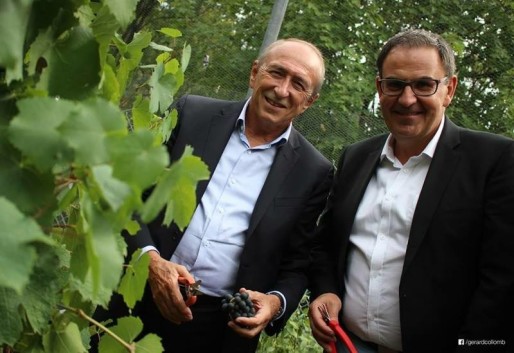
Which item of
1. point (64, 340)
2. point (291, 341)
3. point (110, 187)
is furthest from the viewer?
point (291, 341)

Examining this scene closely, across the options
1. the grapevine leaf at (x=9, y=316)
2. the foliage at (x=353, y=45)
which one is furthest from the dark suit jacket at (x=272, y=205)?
the foliage at (x=353, y=45)

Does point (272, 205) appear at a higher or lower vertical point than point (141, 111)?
lower

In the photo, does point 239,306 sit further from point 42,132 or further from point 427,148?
point 42,132

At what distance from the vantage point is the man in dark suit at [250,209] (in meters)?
2.30

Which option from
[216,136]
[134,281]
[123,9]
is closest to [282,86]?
[216,136]

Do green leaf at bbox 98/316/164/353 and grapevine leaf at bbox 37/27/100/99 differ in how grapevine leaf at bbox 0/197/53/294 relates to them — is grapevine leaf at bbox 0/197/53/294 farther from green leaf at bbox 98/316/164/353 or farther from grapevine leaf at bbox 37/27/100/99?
green leaf at bbox 98/316/164/353

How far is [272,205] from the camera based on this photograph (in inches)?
92.7

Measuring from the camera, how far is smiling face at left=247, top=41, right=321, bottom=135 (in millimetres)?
2445

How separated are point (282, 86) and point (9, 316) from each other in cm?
190

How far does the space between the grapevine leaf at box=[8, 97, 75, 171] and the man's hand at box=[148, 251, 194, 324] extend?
1.57 meters

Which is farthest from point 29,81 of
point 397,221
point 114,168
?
point 397,221

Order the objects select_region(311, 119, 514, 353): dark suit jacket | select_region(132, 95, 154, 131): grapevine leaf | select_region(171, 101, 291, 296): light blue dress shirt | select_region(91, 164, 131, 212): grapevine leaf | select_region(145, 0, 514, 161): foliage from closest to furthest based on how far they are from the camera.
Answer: select_region(91, 164, 131, 212): grapevine leaf → select_region(132, 95, 154, 131): grapevine leaf → select_region(311, 119, 514, 353): dark suit jacket → select_region(171, 101, 291, 296): light blue dress shirt → select_region(145, 0, 514, 161): foliage

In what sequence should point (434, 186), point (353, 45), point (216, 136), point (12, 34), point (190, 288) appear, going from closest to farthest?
point (12, 34) → point (190, 288) → point (434, 186) → point (216, 136) → point (353, 45)

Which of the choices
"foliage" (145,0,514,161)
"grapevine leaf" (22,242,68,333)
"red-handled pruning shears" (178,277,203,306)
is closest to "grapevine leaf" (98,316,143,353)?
"grapevine leaf" (22,242,68,333)
